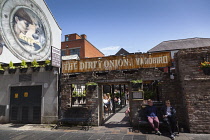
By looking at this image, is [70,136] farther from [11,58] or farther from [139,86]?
[11,58]

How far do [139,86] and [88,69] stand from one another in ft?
10.3

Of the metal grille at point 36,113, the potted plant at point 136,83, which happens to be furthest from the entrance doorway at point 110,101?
the metal grille at point 36,113

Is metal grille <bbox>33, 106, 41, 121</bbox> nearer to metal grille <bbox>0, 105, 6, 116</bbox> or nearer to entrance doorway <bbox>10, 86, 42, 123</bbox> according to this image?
entrance doorway <bbox>10, 86, 42, 123</bbox>

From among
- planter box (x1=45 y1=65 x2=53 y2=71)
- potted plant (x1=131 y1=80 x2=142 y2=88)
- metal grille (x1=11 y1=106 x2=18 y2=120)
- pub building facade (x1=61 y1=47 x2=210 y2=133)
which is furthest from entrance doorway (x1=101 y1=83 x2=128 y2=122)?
metal grille (x1=11 y1=106 x2=18 y2=120)

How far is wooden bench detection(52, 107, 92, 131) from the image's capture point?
26.2ft

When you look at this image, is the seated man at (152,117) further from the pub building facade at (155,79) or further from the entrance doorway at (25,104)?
the entrance doorway at (25,104)

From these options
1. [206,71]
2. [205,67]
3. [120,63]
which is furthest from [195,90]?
[120,63]

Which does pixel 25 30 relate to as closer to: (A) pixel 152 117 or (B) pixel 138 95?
(B) pixel 138 95

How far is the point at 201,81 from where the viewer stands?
21.5 ft

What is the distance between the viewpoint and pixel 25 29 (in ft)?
51.4

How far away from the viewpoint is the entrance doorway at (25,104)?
29.9ft

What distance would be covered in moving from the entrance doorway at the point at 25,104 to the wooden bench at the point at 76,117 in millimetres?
1771

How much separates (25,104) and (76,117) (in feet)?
11.7

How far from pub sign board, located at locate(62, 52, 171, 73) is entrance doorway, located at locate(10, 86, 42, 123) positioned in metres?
2.40
